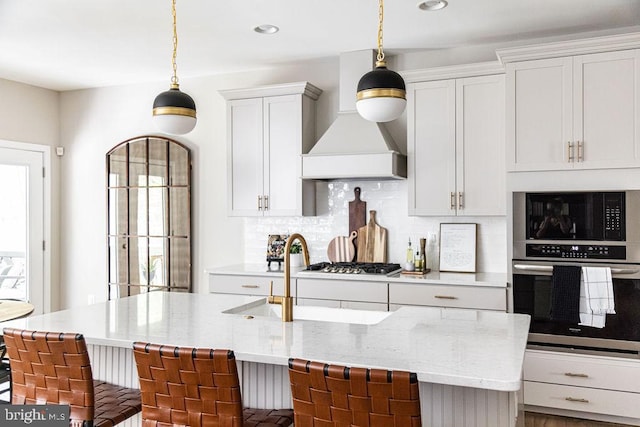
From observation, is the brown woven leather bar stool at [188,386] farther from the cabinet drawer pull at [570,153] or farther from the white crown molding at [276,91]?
the white crown molding at [276,91]

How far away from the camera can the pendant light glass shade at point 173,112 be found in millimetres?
2979

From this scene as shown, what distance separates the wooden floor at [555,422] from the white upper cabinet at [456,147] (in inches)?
56.0

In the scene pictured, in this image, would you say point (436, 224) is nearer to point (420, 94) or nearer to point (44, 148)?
point (420, 94)

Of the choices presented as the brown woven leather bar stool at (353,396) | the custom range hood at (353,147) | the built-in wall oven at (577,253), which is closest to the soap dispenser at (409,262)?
the custom range hood at (353,147)

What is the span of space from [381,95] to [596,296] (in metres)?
2.10

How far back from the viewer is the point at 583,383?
3.62 metres

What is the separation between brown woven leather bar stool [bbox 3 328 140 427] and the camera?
81.0 inches

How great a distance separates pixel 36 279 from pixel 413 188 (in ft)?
13.5

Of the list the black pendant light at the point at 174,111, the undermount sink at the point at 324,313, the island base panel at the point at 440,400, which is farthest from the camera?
the black pendant light at the point at 174,111

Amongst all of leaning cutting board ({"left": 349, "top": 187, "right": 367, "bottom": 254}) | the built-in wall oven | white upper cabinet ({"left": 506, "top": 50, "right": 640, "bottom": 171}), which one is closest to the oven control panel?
the built-in wall oven

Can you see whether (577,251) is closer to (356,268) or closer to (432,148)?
(432,148)

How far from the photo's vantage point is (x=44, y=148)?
19.2 ft

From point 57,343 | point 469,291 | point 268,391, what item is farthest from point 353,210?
point 57,343

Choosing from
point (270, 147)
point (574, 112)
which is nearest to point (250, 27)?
point (270, 147)
